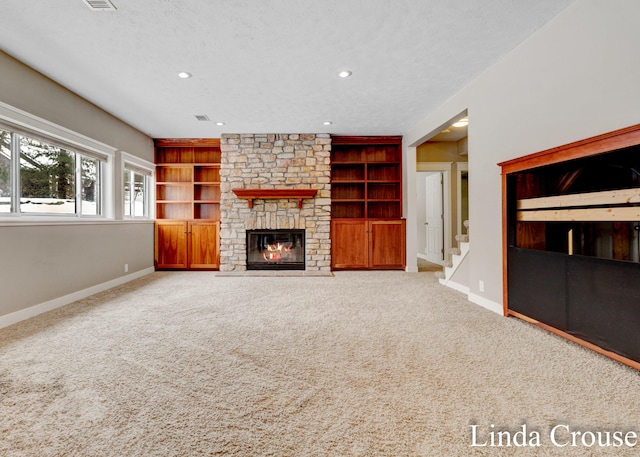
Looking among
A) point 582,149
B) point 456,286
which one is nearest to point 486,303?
point 456,286

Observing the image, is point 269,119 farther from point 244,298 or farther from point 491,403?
point 491,403

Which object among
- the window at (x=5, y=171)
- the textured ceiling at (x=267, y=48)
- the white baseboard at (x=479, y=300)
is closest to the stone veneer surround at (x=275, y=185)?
the textured ceiling at (x=267, y=48)

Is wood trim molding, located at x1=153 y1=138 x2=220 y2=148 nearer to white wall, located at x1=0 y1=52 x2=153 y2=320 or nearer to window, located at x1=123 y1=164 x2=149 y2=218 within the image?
window, located at x1=123 y1=164 x2=149 y2=218

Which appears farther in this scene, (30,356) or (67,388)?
(30,356)

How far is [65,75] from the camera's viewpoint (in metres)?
3.44

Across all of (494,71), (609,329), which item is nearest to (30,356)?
(609,329)

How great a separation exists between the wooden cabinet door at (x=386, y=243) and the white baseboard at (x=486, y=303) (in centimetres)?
239

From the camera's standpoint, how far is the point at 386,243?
6.07m

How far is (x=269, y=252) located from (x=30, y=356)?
4088 mm

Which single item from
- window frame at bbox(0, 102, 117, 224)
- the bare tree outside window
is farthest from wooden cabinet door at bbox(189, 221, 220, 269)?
the bare tree outside window

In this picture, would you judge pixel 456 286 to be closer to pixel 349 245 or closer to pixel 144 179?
pixel 349 245

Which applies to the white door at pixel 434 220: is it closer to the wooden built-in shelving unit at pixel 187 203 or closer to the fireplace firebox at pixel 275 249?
the fireplace firebox at pixel 275 249

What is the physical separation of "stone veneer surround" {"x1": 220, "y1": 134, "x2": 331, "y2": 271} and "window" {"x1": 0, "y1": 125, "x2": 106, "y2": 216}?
6.77 ft

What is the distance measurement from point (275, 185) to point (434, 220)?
13.0 feet
